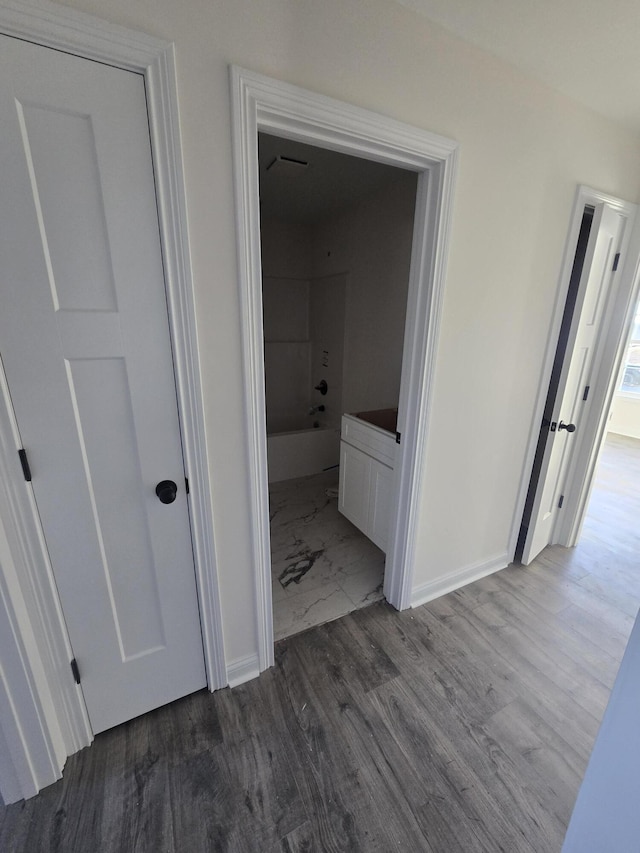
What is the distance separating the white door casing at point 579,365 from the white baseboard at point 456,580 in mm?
204

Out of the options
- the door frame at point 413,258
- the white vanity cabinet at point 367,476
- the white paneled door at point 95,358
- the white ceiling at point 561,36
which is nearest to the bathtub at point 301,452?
the white vanity cabinet at point 367,476

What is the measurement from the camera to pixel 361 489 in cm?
230

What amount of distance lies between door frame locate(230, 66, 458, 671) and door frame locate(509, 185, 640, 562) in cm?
85

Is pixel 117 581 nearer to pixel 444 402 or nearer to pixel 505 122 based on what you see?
pixel 444 402

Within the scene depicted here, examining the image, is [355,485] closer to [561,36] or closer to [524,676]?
[524,676]

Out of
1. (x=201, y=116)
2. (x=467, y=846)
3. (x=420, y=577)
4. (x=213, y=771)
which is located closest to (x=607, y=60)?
(x=201, y=116)

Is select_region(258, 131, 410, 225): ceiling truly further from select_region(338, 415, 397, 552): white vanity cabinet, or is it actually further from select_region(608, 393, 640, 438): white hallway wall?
select_region(608, 393, 640, 438): white hallway wall

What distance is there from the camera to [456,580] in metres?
2.11

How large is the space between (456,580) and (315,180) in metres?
2.97

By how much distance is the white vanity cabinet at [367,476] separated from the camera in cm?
203

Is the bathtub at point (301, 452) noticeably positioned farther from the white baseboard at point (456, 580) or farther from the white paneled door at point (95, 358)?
the white paneled door at point (95, 358)

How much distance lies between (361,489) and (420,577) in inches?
24.3

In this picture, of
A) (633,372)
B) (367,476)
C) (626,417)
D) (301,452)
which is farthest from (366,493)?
(633,372)

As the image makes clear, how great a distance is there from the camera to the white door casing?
187 cm
